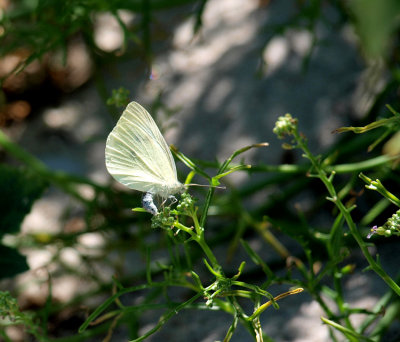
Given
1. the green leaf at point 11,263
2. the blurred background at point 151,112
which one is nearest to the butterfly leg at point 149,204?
the blurred background at point 151,112

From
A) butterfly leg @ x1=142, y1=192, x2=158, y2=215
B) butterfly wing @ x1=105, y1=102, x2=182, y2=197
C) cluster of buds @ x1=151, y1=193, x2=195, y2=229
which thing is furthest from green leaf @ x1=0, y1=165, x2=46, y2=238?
cluster of buds @ x1=151, y1=193, x2=195, y2=229

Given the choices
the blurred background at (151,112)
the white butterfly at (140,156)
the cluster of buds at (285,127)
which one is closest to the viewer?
the cluster of buds at (285,127)

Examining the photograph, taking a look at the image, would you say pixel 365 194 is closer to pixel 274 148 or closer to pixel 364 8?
pixel 274 148

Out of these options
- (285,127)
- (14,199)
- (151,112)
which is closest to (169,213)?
(285,127)

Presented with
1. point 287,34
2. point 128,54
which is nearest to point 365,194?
point 287,34

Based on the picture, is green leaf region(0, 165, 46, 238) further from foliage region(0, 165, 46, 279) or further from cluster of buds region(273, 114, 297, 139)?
cluster of buds region(273, 114, 297, 139)

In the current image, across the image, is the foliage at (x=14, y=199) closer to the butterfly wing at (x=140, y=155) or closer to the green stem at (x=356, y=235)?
the butterfly wing at (x=140, y=155)

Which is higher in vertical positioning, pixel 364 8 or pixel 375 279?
pixel 364 8
